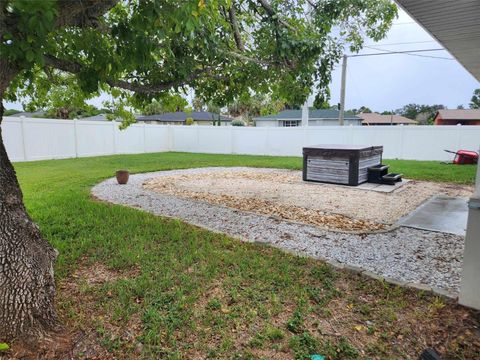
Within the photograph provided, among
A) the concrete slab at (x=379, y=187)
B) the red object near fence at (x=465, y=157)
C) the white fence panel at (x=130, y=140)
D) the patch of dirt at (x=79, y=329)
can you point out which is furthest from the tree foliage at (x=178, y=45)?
the white fence panel at (x=130, y=140)

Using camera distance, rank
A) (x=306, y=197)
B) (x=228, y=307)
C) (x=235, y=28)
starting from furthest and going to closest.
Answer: (x=306, y=197), (x=235, y=28), (x=228, y=307)

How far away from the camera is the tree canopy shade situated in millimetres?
2045

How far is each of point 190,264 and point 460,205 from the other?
18.1 ft

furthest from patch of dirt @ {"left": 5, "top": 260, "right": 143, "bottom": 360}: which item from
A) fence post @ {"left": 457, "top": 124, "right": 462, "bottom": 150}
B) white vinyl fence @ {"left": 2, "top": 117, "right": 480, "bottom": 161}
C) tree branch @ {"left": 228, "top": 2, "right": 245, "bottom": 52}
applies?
fence post @ {"left": 457, "top": 124, "right": 462, "bottom": 150}

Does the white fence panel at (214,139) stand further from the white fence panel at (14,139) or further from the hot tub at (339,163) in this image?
the hot tub at (339,163)

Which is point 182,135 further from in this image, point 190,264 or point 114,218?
point 190,264

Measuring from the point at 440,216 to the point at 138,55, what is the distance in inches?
210

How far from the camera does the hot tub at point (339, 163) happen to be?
804 cm

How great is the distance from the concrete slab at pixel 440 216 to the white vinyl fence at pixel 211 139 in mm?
7637

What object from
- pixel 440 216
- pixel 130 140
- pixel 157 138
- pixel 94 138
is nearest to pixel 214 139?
pixel 157 138

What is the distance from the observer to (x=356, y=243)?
4.12 metres

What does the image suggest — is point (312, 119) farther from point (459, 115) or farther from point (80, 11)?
point (80, 11)

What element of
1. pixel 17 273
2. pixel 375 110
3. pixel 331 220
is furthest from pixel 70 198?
pixel 375 110

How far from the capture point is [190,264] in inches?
133
